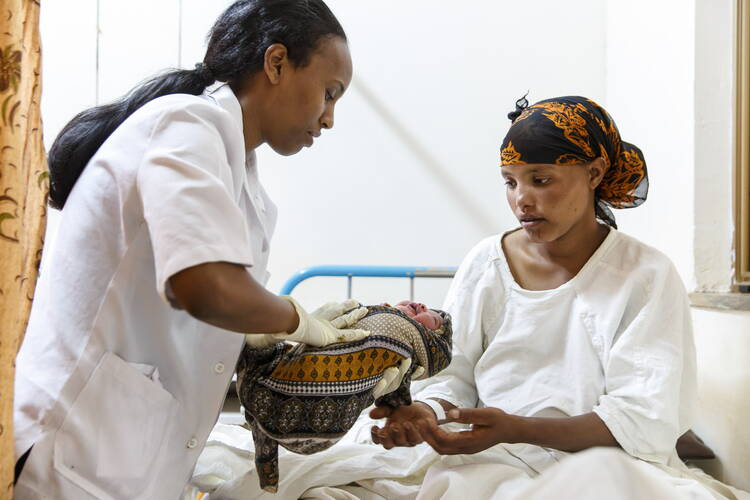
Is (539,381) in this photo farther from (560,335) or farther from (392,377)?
(392,377)

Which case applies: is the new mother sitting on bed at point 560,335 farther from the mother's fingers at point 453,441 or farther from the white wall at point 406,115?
the white wall at point 406,115

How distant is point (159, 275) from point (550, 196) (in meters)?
1.36

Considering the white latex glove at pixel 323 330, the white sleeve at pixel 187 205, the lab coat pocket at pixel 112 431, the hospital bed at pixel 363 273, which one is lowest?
the lab coat pocket at pixel 112 431

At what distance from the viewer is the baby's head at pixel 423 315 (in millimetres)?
1739

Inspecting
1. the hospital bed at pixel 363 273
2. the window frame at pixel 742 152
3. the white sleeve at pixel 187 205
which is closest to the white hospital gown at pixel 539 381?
the window frame at pixel 742 152

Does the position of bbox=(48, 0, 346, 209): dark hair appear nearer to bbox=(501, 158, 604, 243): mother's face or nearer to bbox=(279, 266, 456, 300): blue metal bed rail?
bbox=(501, 158, 604, 243): mother's face

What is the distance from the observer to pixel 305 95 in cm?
152

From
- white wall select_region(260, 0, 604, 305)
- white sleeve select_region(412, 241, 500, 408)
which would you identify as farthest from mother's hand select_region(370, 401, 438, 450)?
white wall select_region(260, 0, 604, 305)

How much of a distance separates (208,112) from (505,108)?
9.76ft

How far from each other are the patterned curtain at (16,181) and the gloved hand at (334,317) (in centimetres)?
52

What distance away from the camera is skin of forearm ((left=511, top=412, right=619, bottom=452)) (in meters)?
1.81

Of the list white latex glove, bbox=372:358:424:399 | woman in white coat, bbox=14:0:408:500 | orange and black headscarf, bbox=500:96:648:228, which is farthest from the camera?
orange and black headscarf, bbox=500:96:648:228

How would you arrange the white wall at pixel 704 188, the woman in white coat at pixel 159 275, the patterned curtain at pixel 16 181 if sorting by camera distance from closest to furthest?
the patterned curtain at pixel 16 181, the woman in white coat at pixel 159 275, the white wall at pixel 704 188

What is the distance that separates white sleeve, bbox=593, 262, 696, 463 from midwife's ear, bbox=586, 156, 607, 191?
0.34m
